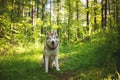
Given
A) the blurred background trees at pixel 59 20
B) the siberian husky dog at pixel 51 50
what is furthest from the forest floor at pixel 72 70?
the blurred background trees at pixel 59 20

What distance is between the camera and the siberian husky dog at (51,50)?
10375 millimetres

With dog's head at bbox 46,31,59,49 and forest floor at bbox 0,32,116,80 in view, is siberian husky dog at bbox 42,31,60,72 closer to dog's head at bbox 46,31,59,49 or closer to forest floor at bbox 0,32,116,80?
dog's head at bbox 46,31,59,49

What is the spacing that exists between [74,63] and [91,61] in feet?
2.80

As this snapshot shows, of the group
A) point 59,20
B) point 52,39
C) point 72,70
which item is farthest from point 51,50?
point 59,20

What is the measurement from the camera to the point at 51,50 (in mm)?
10656

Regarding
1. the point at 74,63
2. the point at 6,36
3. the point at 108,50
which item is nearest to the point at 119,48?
the point at 108,50

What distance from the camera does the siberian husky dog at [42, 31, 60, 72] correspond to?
10.4 m

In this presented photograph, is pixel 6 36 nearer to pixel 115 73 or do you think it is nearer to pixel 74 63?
pixel 74 63

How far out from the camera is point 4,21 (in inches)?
475

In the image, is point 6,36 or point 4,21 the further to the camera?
point 6,36

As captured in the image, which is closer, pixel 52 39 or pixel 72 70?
pixel 52 39

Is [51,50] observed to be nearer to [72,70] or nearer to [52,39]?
[52,39]

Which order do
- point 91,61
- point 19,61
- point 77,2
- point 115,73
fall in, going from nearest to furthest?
1. point 115,73
2. point 91,61
3. point 19,61
4. point 77,2

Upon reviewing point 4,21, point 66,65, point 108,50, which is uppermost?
point 4,21
